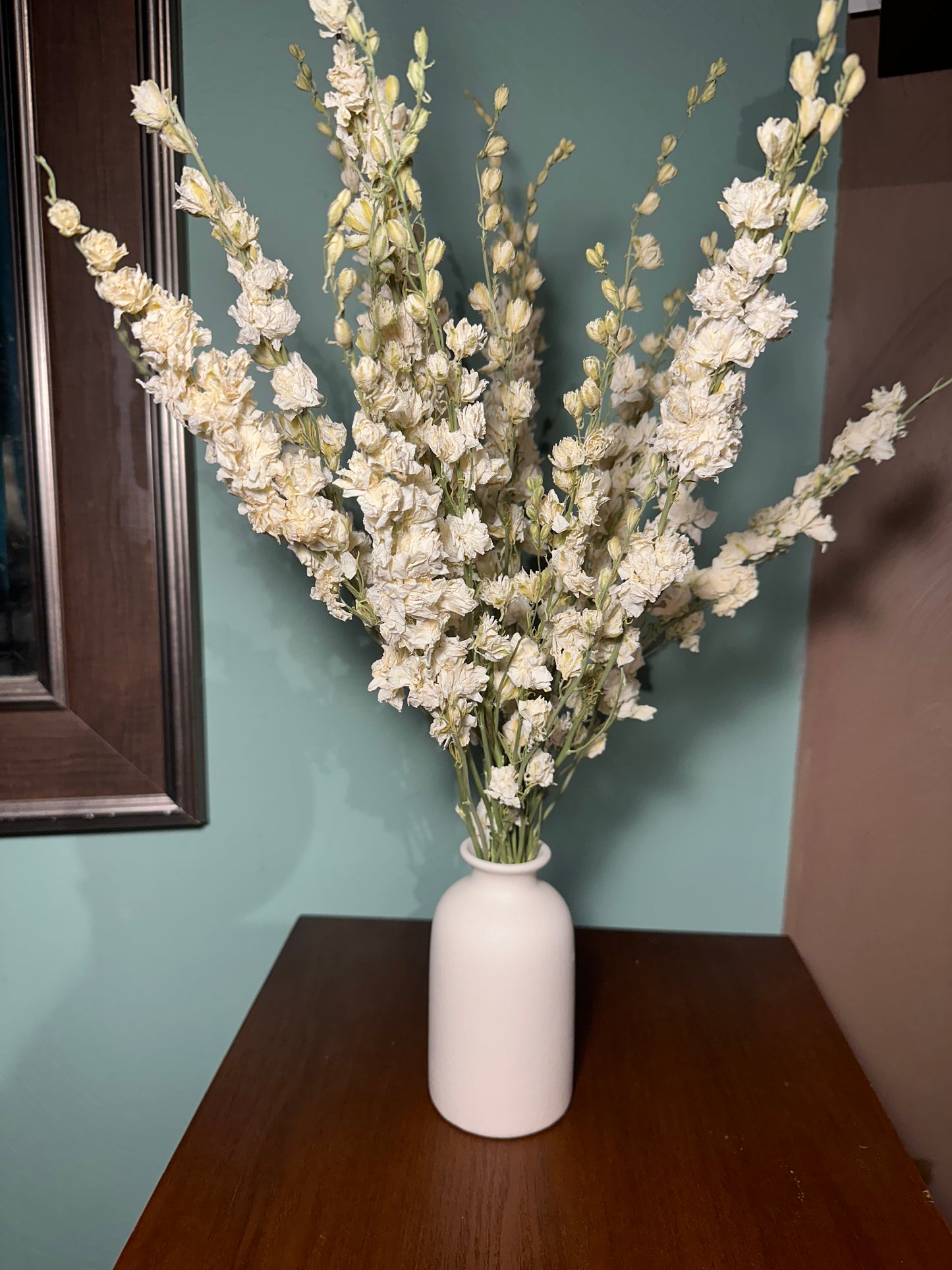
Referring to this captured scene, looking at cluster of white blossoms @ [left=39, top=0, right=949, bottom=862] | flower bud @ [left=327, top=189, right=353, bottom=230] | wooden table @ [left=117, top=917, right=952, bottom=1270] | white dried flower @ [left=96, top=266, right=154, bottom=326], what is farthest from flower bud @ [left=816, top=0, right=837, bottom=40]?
wooden table @ [left=117, top=917, right=952, bottom=1270]

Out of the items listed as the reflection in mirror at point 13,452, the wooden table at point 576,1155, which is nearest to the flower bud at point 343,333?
the reflection in mirror at point 13,452

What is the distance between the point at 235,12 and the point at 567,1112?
3.75 feet

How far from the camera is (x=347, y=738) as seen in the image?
1.13 metres

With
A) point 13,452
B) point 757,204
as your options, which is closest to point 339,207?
point 757,204

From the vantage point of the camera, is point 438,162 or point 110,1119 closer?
point 438,162

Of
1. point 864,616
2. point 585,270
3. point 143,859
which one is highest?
point 585,270

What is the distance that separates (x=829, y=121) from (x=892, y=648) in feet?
1.77

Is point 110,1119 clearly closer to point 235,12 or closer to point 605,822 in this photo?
point 605,822

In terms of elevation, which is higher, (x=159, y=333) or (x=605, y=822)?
(x=159, y=333)

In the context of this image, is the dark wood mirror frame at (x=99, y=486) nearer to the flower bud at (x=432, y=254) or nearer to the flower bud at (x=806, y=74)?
the flower bud at (x=432, y=254)

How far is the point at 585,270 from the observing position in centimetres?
105

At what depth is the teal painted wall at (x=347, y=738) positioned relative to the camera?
1.01 m

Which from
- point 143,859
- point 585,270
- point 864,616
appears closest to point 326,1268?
point 143,859

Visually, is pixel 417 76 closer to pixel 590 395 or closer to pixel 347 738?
pixel 590 395
